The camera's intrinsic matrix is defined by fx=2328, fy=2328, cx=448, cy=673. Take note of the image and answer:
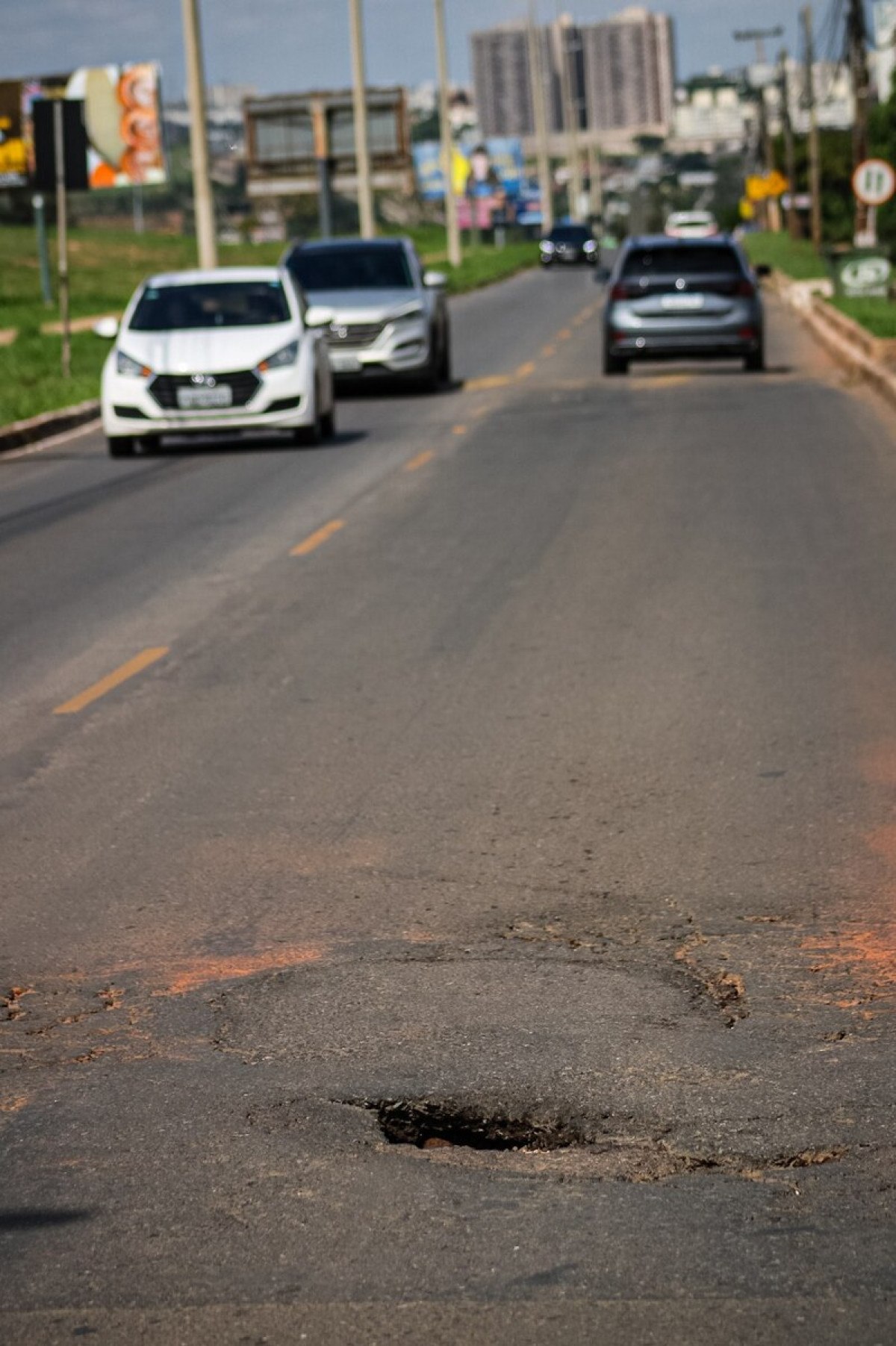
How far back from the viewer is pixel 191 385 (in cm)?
2122

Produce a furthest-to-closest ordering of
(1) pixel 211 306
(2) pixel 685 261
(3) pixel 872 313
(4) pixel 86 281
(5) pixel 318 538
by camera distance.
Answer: (4) pixel 86 281 → (3) pixel 872 313 → (2) pixel 685 261 → (1) pixel 211 306 → (5) pixel 318 538

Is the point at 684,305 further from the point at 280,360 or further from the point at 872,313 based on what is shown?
the point at 280,360

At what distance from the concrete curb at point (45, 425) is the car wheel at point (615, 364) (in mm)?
6254

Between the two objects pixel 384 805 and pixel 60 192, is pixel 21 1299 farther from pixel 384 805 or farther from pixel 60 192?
pixel 60 192

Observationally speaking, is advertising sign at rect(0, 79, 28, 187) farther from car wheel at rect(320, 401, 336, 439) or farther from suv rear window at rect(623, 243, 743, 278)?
car wheel at rect(320, 401, 336, 439)

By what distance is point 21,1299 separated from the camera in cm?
392

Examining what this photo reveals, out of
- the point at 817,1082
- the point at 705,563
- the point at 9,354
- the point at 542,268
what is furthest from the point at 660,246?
the point at 542,268

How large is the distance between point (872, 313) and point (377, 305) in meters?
9.59

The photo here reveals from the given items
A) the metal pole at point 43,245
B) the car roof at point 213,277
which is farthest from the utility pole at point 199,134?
the car roof at point 213,277

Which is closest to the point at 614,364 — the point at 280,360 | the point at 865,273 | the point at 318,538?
the point at 280,360

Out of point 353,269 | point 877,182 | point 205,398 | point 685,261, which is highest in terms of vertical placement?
point 877,182

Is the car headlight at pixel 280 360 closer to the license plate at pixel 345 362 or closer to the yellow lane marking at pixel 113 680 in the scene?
the license plate at pixel 345 362

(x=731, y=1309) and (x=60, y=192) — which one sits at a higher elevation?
(x=60, y=192)

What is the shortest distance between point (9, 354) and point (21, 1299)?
110 feet
